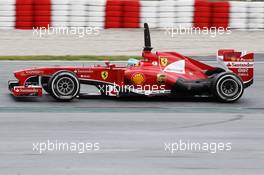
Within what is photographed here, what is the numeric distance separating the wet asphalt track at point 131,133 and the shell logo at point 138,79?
0.35 metres

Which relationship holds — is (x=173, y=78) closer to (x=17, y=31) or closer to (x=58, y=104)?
(x=58, y=104)

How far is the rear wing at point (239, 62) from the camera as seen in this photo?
1231 cm

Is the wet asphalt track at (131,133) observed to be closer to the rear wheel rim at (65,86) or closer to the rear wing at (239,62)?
the rear wheel rim at (65,86)

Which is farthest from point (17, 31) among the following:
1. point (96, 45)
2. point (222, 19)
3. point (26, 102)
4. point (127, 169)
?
point (127, 169)

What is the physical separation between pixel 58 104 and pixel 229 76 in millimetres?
2772

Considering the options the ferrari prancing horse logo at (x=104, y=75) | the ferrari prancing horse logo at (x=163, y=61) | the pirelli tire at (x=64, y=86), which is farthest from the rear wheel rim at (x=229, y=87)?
the pirelli tire at (x=64, y=86)

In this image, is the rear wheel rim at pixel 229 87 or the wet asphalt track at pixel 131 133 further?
the rear wheel rim at pixel 229 87

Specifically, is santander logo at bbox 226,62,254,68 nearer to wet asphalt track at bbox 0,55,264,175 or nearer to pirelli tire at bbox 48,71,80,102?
wet asphalt track at bbox 0,55,264,175

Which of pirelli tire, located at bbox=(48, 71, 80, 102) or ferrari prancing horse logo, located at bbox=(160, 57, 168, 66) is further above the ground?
ferrari prancing horse logo, located at bbox=(160, 57, 168, 66)

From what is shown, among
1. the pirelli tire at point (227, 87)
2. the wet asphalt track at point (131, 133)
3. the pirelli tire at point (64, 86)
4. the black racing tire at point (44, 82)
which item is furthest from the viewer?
the pirelli tire at point (227, 87)

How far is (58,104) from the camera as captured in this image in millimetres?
11555

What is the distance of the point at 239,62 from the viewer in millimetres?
12344

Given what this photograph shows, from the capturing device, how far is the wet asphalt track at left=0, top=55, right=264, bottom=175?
7.93 meters

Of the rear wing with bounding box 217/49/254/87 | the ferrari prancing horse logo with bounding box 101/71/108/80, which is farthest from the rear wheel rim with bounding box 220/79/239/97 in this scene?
the ferrari prancing horse logo with bounding box 101/71/108/80
